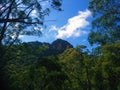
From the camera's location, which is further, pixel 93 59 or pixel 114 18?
pixel 93 59

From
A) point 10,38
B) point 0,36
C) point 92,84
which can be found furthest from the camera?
point 92,84

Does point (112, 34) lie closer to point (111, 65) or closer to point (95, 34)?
point (95, 34)

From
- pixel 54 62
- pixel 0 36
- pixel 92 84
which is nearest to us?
pixel 0 36

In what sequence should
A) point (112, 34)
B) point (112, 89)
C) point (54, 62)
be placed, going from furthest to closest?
point (112, 89) → point (54, 62) → point (112, 34)

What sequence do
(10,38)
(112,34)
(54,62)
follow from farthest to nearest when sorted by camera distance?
(54,62) < (10,38) < (112,34)

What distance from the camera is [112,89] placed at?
51531 mm

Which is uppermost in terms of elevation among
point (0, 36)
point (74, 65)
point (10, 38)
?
point (74, 65)

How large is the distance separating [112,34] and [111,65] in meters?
19.0

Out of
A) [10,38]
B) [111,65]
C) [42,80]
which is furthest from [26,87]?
[10,38]

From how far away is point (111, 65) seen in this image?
46.8 metres

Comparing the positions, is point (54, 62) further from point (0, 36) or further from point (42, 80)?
point (0, 36)

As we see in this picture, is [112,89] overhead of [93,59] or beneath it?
beneath

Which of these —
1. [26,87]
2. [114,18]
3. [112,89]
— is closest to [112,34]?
[114,18]

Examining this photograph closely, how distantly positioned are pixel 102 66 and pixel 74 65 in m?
9.09
